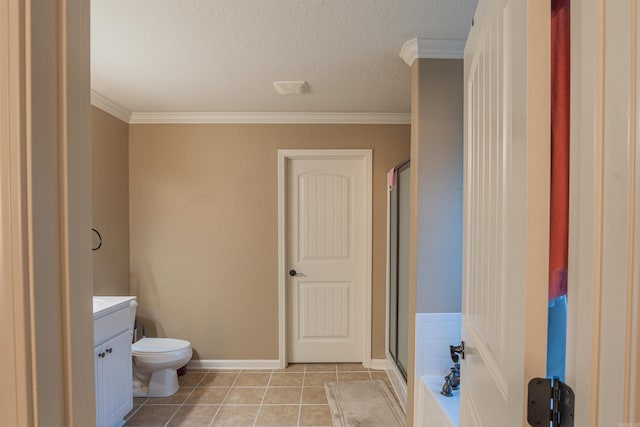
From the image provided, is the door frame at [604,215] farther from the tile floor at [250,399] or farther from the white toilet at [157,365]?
the white toilet at [157,365]

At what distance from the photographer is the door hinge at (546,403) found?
0.57m

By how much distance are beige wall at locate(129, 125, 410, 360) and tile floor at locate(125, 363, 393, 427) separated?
0.78ft

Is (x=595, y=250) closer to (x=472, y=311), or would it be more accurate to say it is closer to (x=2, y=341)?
(x=472, y=311)

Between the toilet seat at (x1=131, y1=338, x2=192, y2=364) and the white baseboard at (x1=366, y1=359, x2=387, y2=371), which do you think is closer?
the toilet seat at (x1=131, y1=338, x2=192, y2=364)

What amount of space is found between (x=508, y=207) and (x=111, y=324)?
92.2 inches

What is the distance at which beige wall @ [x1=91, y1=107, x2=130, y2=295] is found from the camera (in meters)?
2.51

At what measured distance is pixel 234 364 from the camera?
3.00 meters

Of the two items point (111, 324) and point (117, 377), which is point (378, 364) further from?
point (111, 324)

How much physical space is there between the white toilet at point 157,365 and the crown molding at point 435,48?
2.72 meters

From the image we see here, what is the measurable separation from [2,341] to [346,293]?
2.84 metres

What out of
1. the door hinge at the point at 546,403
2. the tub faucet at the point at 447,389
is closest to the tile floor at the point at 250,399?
the tub faucet at the point at 447,389

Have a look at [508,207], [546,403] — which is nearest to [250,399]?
[546,403]

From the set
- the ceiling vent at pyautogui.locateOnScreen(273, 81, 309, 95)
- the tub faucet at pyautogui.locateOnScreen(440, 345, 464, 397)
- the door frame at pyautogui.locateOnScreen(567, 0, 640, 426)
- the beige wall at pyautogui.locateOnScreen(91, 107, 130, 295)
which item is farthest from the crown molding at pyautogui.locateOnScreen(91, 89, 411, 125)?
the door frame at pyautogui.locateOnScreen(567, 0, 640, 426)

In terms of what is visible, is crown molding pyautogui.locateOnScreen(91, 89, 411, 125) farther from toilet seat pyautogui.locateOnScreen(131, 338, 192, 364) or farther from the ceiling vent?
toilet seat pyautogui.locateOnScreen(131, 338, 192, 364)
